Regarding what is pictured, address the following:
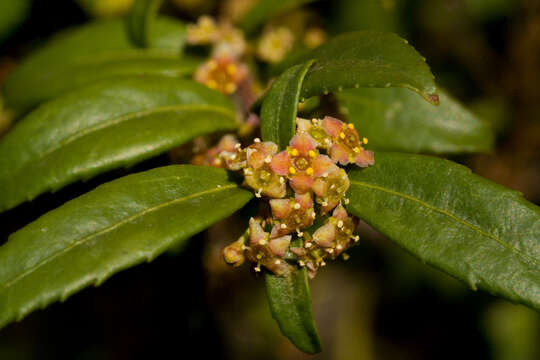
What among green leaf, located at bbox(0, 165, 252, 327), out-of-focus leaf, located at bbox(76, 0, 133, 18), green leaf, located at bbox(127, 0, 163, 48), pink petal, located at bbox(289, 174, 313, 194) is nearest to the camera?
green leaf, located at bbox(0, 165, 252, 327)

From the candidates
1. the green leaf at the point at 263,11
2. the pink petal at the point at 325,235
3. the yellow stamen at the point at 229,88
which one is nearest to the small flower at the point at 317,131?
the pink petal at the point at 325,235

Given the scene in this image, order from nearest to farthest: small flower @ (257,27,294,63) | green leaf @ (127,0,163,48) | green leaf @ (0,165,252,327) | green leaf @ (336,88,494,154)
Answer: green leaf @ (0,165,252,327), green leaf @ (127,0,163,48), green leaf @ (336,88,494,154), small flower @ (257,27,294,63)

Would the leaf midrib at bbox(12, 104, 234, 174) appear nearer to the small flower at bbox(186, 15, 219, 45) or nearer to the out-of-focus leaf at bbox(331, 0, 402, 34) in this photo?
the small flower at bbox(186, 15, 219, 45)

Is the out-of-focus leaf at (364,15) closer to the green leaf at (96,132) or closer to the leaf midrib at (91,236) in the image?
the green leaf at (96,132)

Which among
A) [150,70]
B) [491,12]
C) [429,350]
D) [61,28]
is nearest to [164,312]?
[150,70]

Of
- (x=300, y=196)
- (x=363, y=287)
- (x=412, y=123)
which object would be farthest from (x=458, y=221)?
(x=363, y=287)

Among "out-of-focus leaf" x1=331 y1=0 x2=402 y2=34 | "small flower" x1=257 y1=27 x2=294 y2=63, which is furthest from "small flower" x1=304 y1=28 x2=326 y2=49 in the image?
"small flower" x1=257 y1=27 x2=294 y2=63

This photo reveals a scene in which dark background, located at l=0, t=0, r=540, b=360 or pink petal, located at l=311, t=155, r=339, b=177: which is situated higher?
pink petal, located at l=311, t=155, r=339, b=177

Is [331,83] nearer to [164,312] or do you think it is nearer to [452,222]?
[452,222]

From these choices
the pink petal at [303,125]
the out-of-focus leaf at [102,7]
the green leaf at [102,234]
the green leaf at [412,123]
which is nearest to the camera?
Answer: the green leaf at [102,234]
